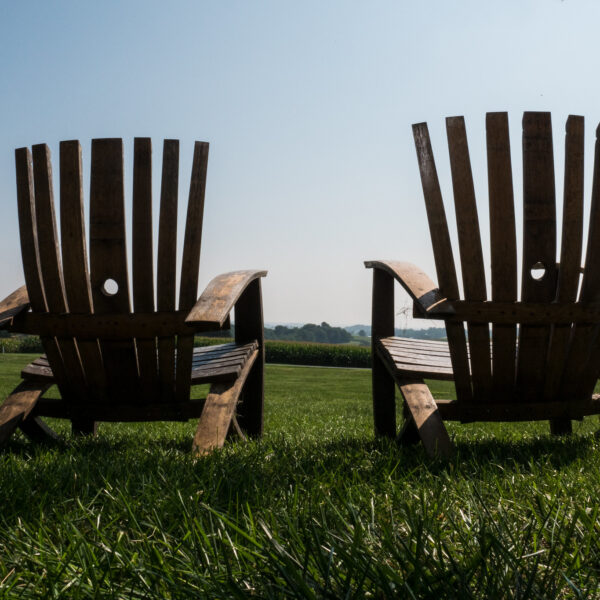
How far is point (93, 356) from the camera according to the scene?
2865 millimetres

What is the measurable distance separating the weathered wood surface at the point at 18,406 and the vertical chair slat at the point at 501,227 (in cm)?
223

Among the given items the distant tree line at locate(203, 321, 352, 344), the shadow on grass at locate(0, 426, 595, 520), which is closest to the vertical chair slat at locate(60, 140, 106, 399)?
the shadow on grass at locate(0, 426, 595, 520)

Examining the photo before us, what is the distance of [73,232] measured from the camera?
2818 mm

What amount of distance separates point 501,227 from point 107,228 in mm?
1761

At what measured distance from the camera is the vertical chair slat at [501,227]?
8.94 ft

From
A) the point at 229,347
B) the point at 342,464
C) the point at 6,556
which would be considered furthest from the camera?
the point at 229,347

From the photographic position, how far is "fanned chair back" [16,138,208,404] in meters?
2.81

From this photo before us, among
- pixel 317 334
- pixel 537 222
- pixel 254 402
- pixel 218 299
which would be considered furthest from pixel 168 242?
pixel 317 334

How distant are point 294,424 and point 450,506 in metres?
3.69

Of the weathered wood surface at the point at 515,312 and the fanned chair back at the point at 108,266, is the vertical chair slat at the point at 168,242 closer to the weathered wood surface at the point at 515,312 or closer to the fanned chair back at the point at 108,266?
the fanned chair back at the point at 108,266

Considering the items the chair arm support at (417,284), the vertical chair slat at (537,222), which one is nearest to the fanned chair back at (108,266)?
the chair arm support at (417,284)

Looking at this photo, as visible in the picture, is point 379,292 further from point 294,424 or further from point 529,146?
point 294,424

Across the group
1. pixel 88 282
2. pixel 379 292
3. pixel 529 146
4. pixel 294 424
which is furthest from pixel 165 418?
pixel 294 424

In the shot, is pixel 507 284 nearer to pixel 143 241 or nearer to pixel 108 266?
pixel 143 241
